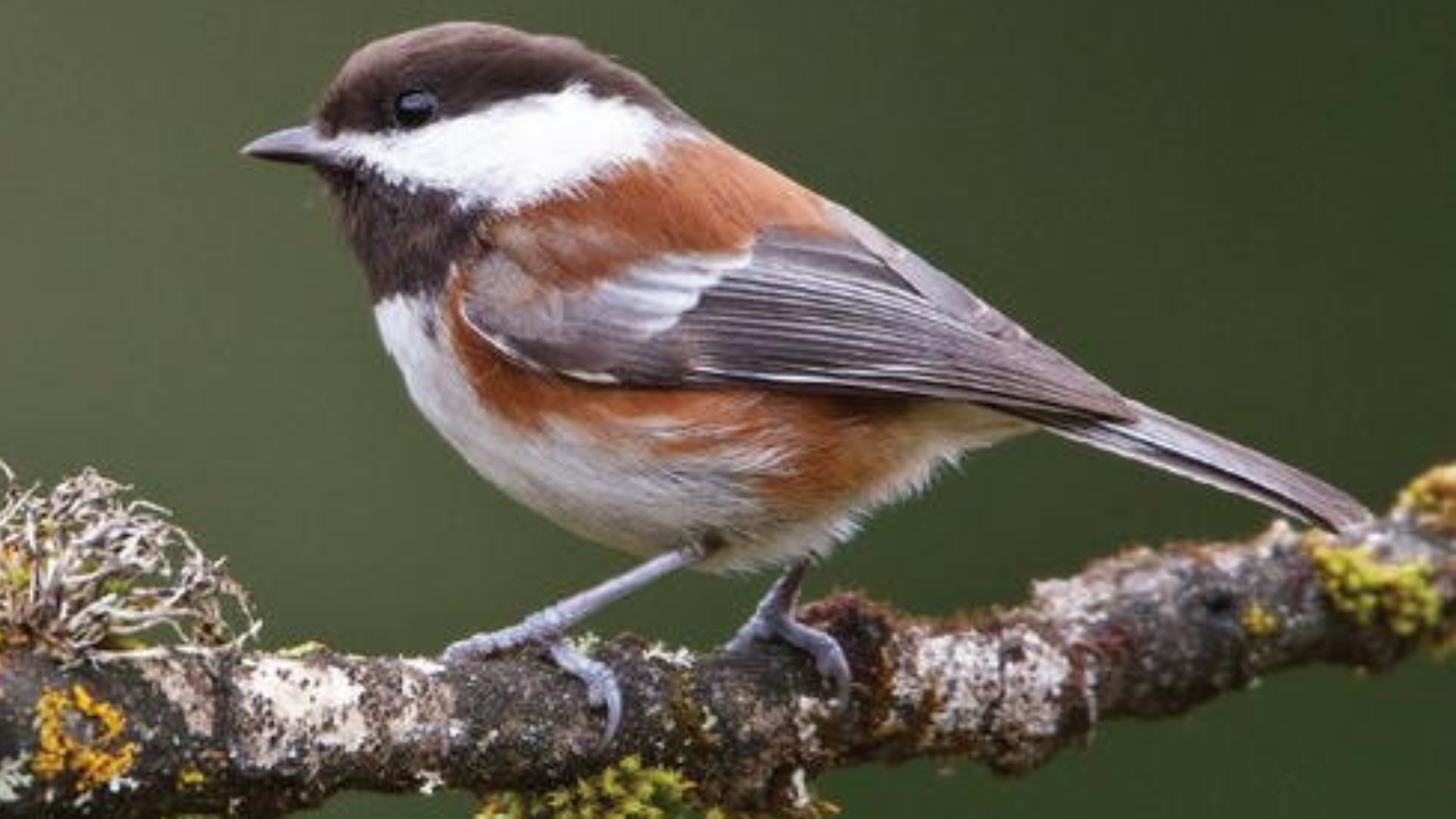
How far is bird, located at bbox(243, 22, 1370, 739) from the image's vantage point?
3.06 m

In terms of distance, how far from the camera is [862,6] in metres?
5.97

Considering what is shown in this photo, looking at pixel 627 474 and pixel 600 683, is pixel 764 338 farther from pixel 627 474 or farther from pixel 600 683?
pixel 600 683

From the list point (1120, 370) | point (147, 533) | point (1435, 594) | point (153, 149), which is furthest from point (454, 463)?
point (147, 533)

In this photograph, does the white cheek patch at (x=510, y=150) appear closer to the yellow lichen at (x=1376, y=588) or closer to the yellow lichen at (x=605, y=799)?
the yellow lichen at (x=605, y=799)

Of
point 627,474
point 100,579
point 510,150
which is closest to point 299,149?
point 510,150

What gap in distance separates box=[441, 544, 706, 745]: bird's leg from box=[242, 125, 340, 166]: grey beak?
2.51 ft

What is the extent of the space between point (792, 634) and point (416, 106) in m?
0.95

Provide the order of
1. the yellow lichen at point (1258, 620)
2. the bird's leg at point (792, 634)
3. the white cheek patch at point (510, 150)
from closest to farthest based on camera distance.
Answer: the bird's leg at point (792, 634), the white cheek patch at point (510, 150), the yellow lichen at point (1258, 620)

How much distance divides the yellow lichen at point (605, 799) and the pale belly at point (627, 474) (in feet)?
1.55

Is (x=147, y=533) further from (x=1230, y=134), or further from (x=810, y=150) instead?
(x=1230, y=134)

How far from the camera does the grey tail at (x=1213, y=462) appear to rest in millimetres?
3051

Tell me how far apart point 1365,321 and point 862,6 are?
1.52 metres

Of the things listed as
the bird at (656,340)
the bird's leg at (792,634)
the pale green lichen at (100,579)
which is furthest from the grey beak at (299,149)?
the pale green lichen at (100,579)

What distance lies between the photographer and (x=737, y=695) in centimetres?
288
